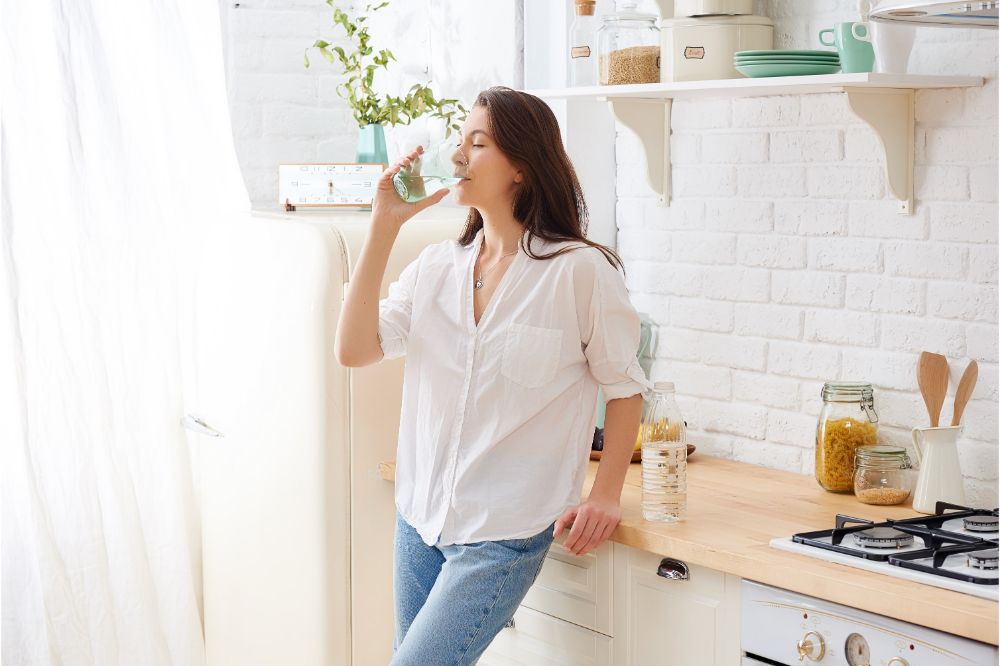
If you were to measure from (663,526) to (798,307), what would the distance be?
70 centimetres

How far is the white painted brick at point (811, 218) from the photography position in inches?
101

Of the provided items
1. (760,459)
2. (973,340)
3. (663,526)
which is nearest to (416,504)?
(663,526)

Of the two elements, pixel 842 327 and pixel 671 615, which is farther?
pixel 842 327

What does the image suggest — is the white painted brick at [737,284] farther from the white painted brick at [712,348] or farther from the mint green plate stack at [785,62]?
the mint green plate stack at [785,62]

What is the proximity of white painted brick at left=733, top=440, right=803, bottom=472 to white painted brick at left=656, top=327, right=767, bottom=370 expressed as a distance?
0.17 m

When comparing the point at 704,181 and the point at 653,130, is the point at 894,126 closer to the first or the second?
the point at 704,181

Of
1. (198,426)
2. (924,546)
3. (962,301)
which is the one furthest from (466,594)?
(198,426)

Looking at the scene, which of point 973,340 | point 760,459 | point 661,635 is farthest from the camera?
point 760,459

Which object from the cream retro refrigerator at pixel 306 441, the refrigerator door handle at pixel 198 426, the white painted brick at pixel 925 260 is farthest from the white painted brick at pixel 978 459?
the refrigerator door handle at pixel 198 426

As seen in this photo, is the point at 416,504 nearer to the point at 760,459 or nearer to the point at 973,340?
the point at 760,459

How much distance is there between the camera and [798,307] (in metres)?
2.66

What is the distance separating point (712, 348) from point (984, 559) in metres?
1.06

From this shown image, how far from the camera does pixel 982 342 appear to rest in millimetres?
2330

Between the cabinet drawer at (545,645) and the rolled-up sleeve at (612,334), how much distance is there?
1.55 feet
